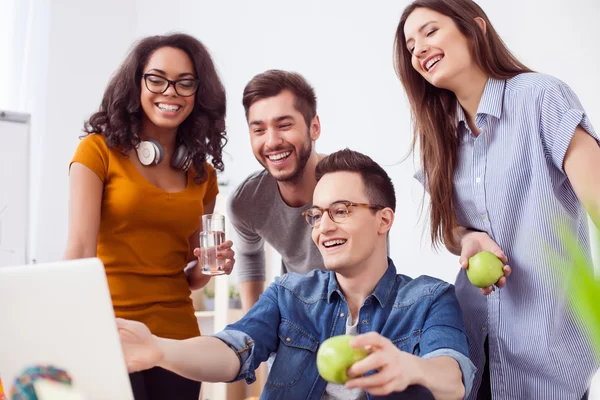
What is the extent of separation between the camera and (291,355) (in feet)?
5.10

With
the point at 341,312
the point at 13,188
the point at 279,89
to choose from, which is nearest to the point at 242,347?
the point at 341,312

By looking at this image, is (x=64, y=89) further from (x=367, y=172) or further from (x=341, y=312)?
(x=341, y=312)

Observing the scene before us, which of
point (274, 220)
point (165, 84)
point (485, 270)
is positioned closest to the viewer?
point (485, 270)

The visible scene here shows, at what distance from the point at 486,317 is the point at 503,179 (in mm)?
364

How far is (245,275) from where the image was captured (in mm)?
2535

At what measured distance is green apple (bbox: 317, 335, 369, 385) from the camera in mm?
982

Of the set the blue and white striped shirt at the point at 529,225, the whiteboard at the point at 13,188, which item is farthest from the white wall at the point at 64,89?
the blue and white striped shirt at the point at 529,225

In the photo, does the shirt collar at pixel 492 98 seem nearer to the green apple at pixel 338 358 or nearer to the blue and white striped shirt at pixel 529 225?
the blue and white striped shirt at pixel 529 225

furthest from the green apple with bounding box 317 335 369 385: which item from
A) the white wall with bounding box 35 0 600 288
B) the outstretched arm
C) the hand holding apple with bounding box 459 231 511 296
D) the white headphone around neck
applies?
the white wall with bounding box 35 0 600 288

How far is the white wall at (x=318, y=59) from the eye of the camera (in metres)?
2.68

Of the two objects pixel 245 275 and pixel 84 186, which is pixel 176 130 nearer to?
pixel 84 186

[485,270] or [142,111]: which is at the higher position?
[142,111]

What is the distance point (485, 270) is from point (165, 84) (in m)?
1.08

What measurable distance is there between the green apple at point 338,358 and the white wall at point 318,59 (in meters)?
1.52
